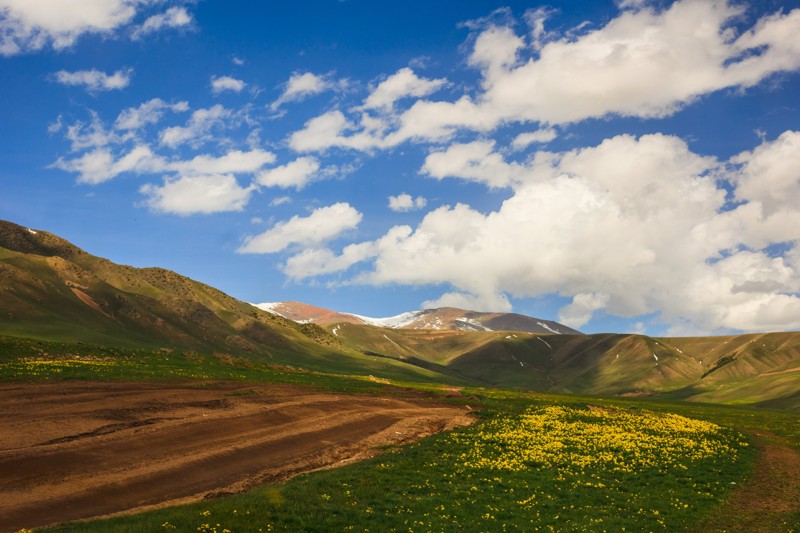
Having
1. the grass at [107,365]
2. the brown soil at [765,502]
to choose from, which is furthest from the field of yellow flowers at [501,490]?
the grass at [107,365]

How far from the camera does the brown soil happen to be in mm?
26623

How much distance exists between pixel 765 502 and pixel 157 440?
37.0 metres

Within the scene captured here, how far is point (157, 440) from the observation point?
37.2m

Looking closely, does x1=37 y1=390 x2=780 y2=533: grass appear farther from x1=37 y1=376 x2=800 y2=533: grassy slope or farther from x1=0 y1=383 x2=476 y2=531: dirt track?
x1=0 y1=383 x2=476 y2=531: dirt track

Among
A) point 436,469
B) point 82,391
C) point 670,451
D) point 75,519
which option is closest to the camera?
point 75,519

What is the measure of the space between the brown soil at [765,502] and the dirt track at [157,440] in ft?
74.8

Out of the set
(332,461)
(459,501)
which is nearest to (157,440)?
(332,461)

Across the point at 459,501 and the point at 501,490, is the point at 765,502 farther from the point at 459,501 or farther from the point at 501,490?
the point at 459,501

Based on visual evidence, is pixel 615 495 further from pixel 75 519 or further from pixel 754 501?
pixel 75 519

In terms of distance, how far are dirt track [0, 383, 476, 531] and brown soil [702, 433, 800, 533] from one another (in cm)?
2279

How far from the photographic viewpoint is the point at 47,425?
36.9m

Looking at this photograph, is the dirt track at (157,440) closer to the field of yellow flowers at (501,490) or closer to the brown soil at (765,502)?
the field of yellow flowers at (501,490)

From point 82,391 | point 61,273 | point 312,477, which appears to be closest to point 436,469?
point 312,477

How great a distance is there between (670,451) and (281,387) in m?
44.1
